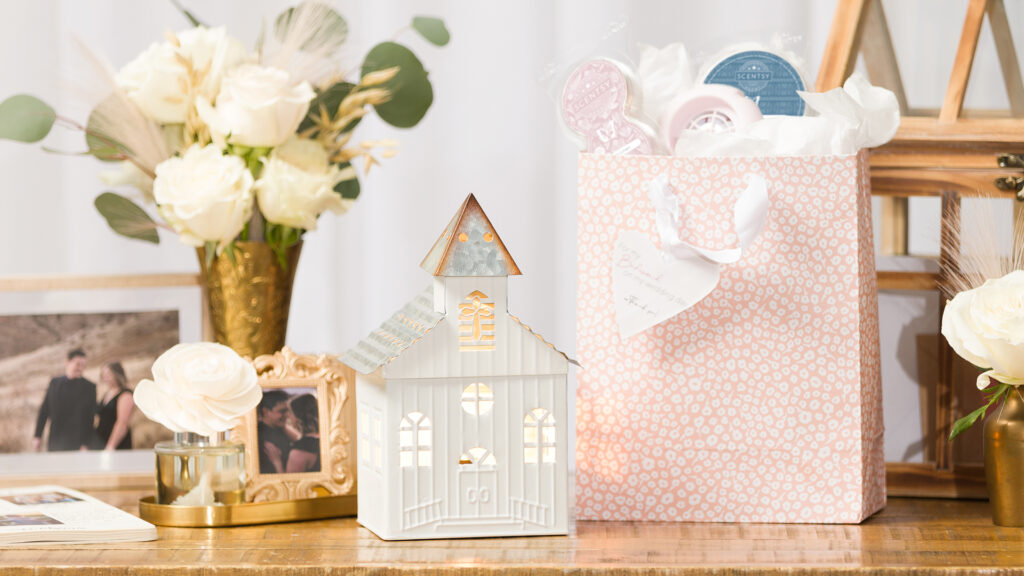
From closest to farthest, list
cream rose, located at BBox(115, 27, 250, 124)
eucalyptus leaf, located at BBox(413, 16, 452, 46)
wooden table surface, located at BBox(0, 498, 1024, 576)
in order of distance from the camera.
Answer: wooden table surface, located at BBox(0, 498, 1024, 576)
cream rose, located at BBox(115, 27, 250, 124)
eucalyptus leaf, located at BBox(413, 16, 452, 46)

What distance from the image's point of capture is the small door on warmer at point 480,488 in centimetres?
86

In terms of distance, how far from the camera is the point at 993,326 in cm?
85

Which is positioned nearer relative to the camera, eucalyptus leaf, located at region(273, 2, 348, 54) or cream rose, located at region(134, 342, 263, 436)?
cream rose, located at region(134, 342, 263, 436)

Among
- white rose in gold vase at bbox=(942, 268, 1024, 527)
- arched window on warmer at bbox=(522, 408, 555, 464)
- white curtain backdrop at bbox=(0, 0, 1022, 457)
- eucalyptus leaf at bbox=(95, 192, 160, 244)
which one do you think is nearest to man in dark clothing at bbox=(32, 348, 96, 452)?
eucalyptus leaf at bbox=(95, 192, 160, 244)

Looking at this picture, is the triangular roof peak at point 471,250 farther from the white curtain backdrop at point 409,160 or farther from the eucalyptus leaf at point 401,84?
the white curtain backdrop at point 409,160

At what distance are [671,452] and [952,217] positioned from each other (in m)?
0.36

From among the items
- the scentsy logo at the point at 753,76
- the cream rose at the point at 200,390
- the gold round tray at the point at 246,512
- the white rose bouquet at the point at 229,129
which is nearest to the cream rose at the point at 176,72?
the white rose bouquet at the point at 229,129

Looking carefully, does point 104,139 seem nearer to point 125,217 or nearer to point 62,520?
point 125,217

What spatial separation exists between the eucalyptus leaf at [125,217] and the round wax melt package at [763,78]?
581mm

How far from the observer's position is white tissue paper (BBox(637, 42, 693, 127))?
0.96m

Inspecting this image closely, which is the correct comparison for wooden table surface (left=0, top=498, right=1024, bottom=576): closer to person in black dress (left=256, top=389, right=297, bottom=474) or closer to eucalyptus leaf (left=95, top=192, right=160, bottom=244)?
person in black dress (left=256, top=389, right=297, bottom=474)

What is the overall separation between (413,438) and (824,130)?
1.39ft

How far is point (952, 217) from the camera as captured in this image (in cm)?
101

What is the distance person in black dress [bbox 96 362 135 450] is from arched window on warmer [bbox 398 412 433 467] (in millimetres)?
357
